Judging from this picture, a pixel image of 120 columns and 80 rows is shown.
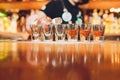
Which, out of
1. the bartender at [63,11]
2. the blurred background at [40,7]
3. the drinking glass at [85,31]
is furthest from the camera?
the blurred background at [40,7]

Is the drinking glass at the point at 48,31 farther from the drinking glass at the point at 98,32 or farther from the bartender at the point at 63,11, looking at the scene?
the bartender at the point at 63,11

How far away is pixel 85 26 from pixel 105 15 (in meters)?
2.04

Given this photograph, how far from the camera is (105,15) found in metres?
3.67

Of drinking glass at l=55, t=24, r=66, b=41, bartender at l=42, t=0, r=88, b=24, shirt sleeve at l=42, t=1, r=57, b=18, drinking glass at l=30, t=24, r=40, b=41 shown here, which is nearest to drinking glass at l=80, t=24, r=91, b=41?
drinking glass at l=55, t=24, r=66, b=41

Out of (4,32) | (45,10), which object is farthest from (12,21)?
(45,10)

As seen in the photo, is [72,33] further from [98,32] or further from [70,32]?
[98,32]

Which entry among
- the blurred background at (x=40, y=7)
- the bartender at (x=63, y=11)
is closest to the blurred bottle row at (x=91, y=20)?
the blurred background at (x=40, y=7)

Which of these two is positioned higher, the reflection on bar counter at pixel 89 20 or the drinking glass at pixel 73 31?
the reflection on bar counter at pixel 89 20

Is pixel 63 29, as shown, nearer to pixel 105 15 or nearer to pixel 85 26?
pixel 85 26

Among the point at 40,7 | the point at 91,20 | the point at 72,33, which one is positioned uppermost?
the point at 40,7

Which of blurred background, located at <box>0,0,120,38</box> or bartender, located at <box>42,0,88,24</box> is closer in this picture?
bartender, located at <box>42,0,88,24</box>

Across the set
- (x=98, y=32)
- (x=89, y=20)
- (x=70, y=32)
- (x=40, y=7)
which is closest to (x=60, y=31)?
(x=70, y=32)

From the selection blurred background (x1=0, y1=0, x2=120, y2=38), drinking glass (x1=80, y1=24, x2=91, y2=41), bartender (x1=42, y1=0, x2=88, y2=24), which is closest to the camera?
drinking glass (x1=80, y1=24, x2=91, y2=41)

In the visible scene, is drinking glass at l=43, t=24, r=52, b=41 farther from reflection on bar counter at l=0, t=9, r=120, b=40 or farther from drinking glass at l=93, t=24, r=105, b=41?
reflection on bar counter at l=0, t=9, r=120, b=40
